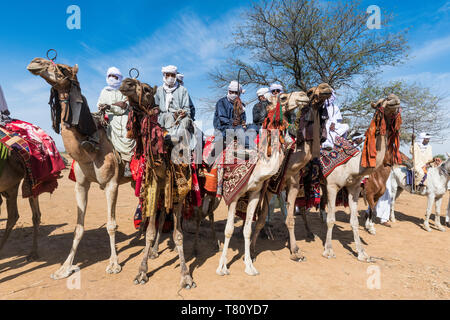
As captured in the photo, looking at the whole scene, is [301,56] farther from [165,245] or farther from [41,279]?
[41,279]

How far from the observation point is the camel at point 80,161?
346 cm

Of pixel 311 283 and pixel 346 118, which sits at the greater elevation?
pixel 346 118

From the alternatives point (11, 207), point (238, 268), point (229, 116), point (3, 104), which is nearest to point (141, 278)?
point (238, 268)

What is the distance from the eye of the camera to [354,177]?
5184mm

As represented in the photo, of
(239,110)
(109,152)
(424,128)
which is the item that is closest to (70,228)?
(109,152)

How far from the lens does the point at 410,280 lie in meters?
3.95

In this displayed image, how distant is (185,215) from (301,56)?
37.6ft

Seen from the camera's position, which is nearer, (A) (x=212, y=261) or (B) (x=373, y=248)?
(A) (x=212, y=261)

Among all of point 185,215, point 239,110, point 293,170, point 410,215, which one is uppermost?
point 239,110

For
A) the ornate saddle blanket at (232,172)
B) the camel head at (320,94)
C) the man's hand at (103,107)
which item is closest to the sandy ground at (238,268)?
the ornate saddle blanket at (232,172)

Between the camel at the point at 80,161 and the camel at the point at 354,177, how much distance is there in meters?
4.13

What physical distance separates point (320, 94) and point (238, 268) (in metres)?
3.19

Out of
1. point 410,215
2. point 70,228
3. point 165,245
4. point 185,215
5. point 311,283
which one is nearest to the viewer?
point 311,283

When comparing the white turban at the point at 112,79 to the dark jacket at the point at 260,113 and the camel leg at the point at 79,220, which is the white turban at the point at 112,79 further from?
the dark jacket at the point at 260,113
